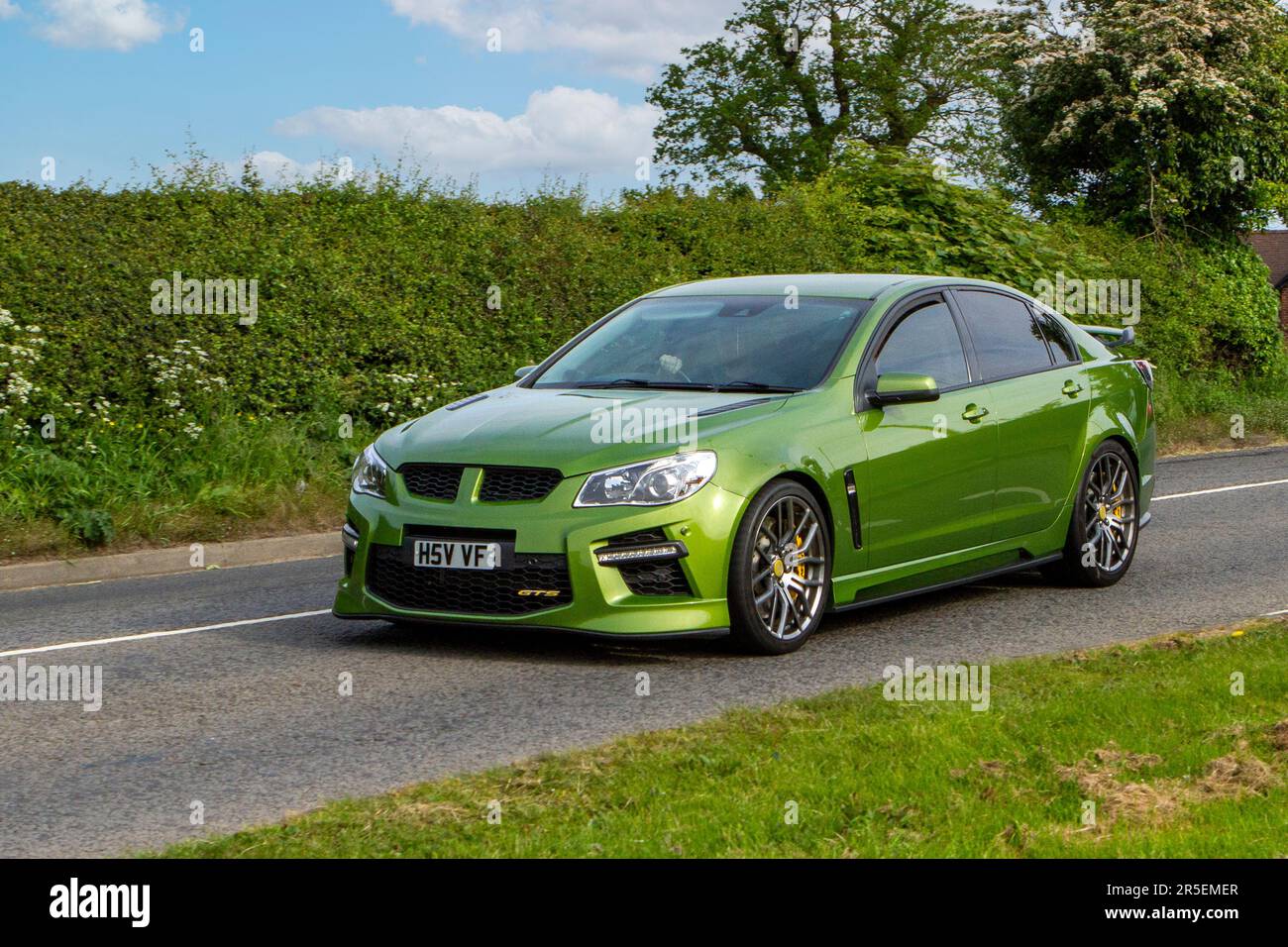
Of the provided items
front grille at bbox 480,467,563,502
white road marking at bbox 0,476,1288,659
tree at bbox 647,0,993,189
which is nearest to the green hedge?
white road marking at bbox 0,476,1288,659

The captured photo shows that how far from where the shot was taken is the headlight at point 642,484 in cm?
755

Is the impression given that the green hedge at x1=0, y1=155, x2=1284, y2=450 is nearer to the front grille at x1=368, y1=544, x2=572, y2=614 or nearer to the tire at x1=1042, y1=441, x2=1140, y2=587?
the front grille at x1=368, y1=544, x2=572, y2=614

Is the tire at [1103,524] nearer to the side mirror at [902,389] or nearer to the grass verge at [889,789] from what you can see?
the side mirror at [902,389]

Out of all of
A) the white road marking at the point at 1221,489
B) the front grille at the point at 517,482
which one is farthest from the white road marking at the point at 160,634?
the white road marking at the point at 1221,489

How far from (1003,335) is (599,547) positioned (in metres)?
3.35

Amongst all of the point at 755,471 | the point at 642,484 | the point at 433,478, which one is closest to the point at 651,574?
the point at 642,484

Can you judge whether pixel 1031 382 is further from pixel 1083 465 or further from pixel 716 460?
pixel 716 460

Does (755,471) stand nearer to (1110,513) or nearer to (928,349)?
(928,349)

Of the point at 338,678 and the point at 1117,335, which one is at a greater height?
the point at 1117,335

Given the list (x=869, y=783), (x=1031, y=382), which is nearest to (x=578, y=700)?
(x=869, y=783)

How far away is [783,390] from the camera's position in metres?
8.37

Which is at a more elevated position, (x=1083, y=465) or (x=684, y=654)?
(x=1083, y=465)

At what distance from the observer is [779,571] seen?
7.94 m
